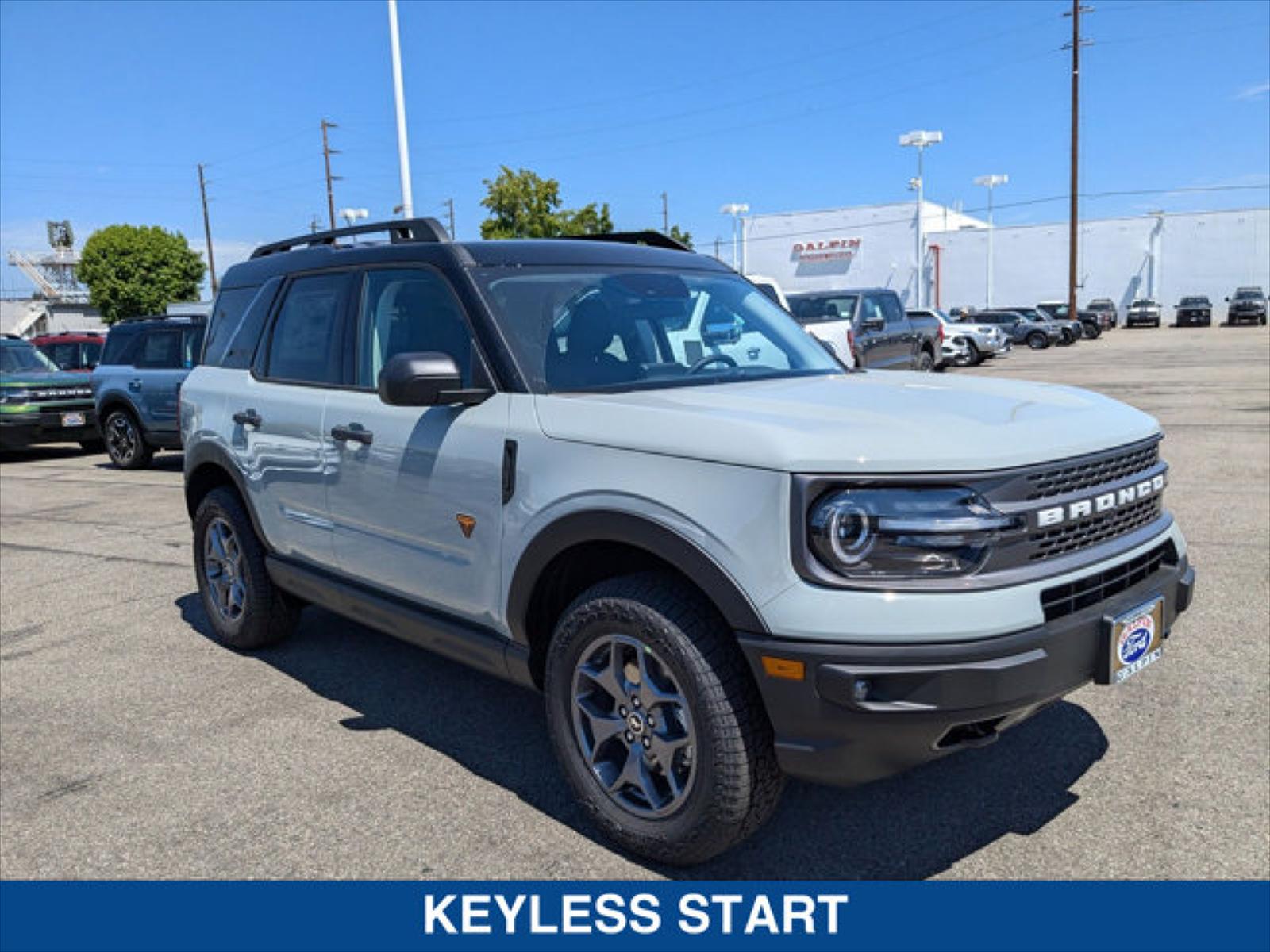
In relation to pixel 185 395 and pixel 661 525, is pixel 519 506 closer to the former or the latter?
pixel 661 525

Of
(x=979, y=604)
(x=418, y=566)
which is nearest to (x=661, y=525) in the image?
(x=979, y=604)

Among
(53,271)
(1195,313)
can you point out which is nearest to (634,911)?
(1195,313)

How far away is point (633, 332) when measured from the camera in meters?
3.67

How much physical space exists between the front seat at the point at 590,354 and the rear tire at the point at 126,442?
10.5 m

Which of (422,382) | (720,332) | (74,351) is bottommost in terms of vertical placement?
(422,382)

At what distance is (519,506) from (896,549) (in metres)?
1.24

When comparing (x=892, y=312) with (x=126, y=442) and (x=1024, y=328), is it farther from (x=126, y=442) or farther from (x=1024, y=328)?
(x=1024, y=328)

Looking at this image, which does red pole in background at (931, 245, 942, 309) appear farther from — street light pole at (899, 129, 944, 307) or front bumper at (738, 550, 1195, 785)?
front bumper at (738, 550, 1195, 785)

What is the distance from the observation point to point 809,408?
2859mm

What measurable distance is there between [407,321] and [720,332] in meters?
1.22

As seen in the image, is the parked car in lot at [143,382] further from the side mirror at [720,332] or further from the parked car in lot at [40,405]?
the side mirror at [720,332]

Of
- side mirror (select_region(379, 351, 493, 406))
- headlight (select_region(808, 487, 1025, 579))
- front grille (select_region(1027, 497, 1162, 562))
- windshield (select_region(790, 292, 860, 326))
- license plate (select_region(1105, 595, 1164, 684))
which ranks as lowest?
license plate (select_region(1105, 595, 1164, 684))

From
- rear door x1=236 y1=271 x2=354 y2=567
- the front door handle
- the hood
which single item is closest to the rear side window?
rear door x1=236 y1=271 x2=354 y2=567

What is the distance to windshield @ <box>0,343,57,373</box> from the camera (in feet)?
46.4
